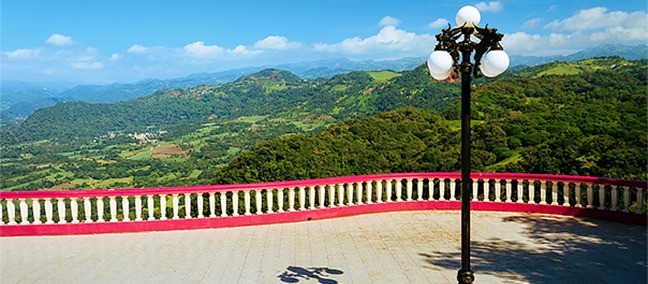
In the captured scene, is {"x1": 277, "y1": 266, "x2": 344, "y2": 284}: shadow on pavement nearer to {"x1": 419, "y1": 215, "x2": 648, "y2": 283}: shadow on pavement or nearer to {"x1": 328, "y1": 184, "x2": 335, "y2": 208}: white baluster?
{"x1": 419, "y1": 215, "x2": 648, "y2": 283}: shadow on pavement

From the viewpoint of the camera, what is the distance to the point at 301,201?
850 cm

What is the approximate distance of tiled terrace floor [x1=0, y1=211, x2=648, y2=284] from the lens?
5.77 meters

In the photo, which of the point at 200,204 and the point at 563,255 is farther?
the point at 200,204

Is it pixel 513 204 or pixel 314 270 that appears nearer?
pixel 314 270

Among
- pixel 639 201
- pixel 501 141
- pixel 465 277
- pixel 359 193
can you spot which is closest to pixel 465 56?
pixel 465 277

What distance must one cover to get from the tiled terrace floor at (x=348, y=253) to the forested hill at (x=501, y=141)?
689 centimetres

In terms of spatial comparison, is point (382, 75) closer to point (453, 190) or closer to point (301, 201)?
point (453, 190)

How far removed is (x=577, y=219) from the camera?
8289 millimetres

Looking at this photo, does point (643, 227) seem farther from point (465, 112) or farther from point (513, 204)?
point (465, 112)

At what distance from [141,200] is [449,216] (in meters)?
5.17

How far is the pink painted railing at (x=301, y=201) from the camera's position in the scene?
25.4 ft

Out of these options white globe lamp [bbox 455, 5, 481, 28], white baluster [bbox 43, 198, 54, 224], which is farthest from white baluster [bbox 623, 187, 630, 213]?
white baluster [bbox 43, 198, 54, 224]

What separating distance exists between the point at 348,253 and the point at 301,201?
1.98m

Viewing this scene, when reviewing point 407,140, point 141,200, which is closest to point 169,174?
point 407,140
